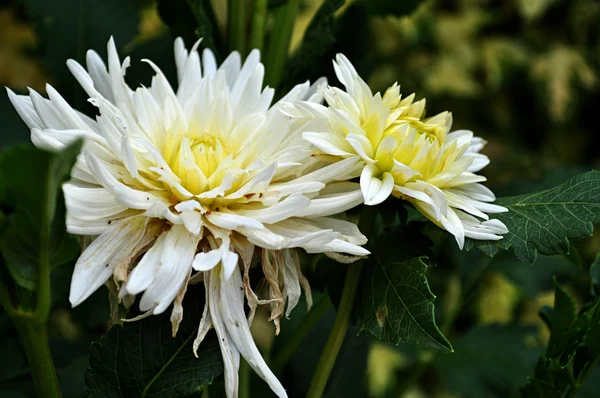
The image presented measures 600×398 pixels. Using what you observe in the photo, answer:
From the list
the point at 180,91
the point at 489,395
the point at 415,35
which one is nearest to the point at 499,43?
the point at 415,35

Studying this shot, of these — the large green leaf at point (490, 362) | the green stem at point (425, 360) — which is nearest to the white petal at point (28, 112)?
the green stem at point (425, 360)

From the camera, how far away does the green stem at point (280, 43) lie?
1.70ft

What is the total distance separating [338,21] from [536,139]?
3.75ft

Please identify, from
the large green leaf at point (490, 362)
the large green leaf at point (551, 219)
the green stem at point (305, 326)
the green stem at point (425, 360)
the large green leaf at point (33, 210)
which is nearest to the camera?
the large green leaf at point (33, 210)

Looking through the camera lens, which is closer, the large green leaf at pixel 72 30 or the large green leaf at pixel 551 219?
the large green leaf at pixel 551 219

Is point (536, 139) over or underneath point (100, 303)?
underneath

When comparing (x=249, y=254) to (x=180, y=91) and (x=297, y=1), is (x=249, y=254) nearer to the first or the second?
(x=180, y=91)

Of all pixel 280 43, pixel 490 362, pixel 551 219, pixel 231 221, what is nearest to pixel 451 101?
pixel 490 362

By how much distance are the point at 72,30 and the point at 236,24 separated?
145 millimetres

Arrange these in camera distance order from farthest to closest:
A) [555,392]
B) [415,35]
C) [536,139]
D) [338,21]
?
[536,139], [415,35], [338,21], [555,392]

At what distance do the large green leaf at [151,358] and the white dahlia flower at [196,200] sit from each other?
23mm

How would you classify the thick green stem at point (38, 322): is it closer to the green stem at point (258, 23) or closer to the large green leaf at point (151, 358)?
the large green leaf at point (151, 358)

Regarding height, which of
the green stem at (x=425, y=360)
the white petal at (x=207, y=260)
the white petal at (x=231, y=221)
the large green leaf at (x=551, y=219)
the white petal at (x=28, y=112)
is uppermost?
the white petal at (x=28, y=112)

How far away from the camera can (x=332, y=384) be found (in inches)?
24.0
